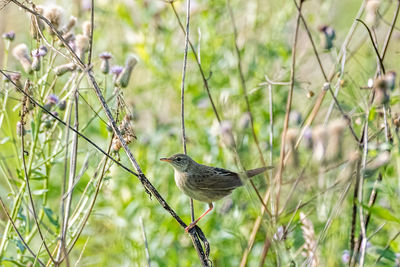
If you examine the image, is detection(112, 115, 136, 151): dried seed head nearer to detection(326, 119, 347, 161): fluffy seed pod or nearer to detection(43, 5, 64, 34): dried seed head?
detection(43, 5, 64, 34): dried seed head

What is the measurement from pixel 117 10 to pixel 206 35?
2.89 feet

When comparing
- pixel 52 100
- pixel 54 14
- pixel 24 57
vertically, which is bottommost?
pixel 52 100

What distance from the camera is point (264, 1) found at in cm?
590

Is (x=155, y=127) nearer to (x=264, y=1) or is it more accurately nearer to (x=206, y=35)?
(x=206, y=35)

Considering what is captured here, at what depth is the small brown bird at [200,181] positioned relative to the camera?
346 cm

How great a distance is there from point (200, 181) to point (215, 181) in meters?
0.10

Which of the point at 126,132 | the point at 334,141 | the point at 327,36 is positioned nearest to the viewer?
the point at 334,141

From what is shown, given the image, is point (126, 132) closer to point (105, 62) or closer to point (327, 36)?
point (105, 62)

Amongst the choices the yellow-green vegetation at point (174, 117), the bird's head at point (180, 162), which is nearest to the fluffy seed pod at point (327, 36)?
the yellow-green vegetation at point (174, 117)

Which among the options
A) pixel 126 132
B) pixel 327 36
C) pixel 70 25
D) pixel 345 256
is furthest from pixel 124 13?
pixel 345 256

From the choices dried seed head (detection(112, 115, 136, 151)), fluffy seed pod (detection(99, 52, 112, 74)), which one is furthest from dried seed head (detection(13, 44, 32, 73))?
dried seed head (detection(112, 115, 136, 151))

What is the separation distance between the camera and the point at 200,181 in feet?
11.6

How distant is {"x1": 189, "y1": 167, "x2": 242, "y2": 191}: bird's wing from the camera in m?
3.51

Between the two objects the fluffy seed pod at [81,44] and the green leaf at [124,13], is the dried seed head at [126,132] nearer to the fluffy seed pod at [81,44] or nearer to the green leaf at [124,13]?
→ the fluffy seed pod at [81,44]
